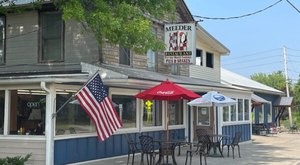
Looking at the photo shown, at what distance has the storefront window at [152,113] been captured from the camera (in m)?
17.8

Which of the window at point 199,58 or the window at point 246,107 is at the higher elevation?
the window at point 199,58

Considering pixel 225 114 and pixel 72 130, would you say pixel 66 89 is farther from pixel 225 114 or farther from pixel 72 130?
pixel 225 114

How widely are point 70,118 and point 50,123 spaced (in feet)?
4.16

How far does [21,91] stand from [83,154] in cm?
271

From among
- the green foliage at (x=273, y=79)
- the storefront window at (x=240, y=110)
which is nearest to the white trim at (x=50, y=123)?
the storefront window at (x=240, y=110)

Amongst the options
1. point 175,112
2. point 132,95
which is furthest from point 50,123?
point 175,112

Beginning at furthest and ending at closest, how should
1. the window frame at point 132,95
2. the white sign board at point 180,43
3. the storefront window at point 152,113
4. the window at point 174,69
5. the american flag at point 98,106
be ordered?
the window at point 174,69 < the storefront window at point 152,113 < the white sign board at point 180,43 < the window frame at point 132,95 < the american flag at point 98,106

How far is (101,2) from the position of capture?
1088cm

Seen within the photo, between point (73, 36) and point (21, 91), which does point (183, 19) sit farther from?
point (21, 91)

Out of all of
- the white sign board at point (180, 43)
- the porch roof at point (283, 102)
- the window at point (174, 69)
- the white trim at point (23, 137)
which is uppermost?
the white sign board at point (180, 43)

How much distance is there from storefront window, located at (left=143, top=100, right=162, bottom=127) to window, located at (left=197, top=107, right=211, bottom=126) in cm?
372

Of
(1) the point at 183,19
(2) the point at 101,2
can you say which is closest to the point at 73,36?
(2) the point at 101,2

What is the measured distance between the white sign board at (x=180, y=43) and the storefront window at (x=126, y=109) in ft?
7.92

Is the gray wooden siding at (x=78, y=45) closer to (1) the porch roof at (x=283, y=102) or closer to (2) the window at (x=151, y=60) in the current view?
(2) the window at (x=151, y=60)
